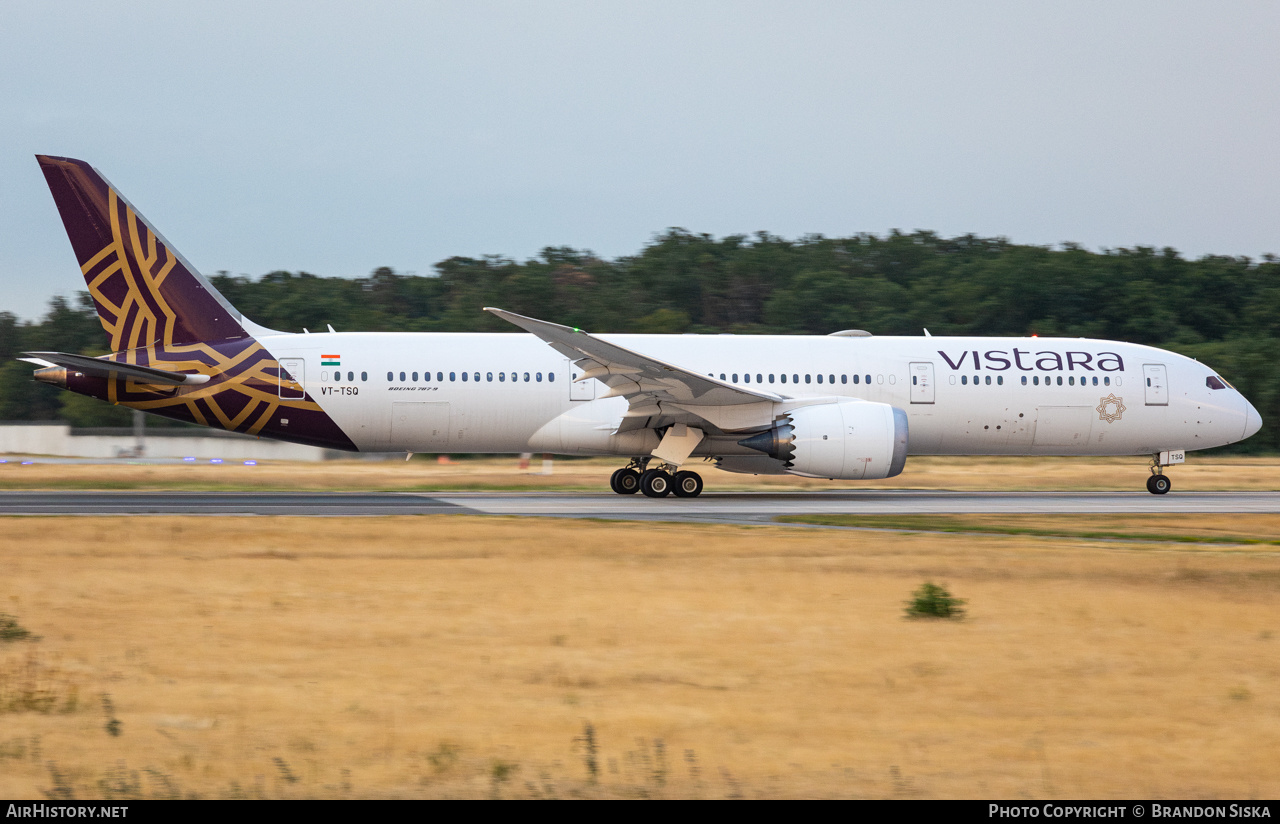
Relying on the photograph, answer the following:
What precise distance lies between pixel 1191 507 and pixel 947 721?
53.3 feet

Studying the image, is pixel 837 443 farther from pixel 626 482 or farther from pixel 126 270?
→ pixel 126 270

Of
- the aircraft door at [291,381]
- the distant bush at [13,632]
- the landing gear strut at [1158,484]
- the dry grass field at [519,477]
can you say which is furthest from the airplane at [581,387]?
the distant bush at [13,632]

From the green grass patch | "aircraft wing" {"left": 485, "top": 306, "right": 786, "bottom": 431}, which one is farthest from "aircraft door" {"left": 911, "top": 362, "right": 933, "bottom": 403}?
the green grass patch

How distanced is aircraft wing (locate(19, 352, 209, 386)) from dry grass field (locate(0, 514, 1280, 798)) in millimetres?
7452

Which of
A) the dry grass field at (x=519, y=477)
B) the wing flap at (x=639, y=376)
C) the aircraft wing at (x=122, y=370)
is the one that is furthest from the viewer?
the dry grass field at (x=519, y=477)

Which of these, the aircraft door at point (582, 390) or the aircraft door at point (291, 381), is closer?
the aircraft door at point (291, 381)

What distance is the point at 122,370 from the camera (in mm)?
20016

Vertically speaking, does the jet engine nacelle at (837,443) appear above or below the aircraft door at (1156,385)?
below

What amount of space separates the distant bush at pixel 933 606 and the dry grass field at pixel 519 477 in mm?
15314

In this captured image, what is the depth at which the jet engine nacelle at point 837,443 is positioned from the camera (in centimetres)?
1984

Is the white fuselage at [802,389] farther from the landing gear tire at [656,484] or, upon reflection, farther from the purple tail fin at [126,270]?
the purple tail fin at [126,270]

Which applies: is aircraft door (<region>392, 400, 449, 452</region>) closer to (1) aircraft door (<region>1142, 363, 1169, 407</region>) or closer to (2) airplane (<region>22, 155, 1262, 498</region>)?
(2) airplane (<region>22, 155, 1262, 498</region>)

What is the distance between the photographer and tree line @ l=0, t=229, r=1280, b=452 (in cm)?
5112

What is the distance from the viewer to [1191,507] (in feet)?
67.0
